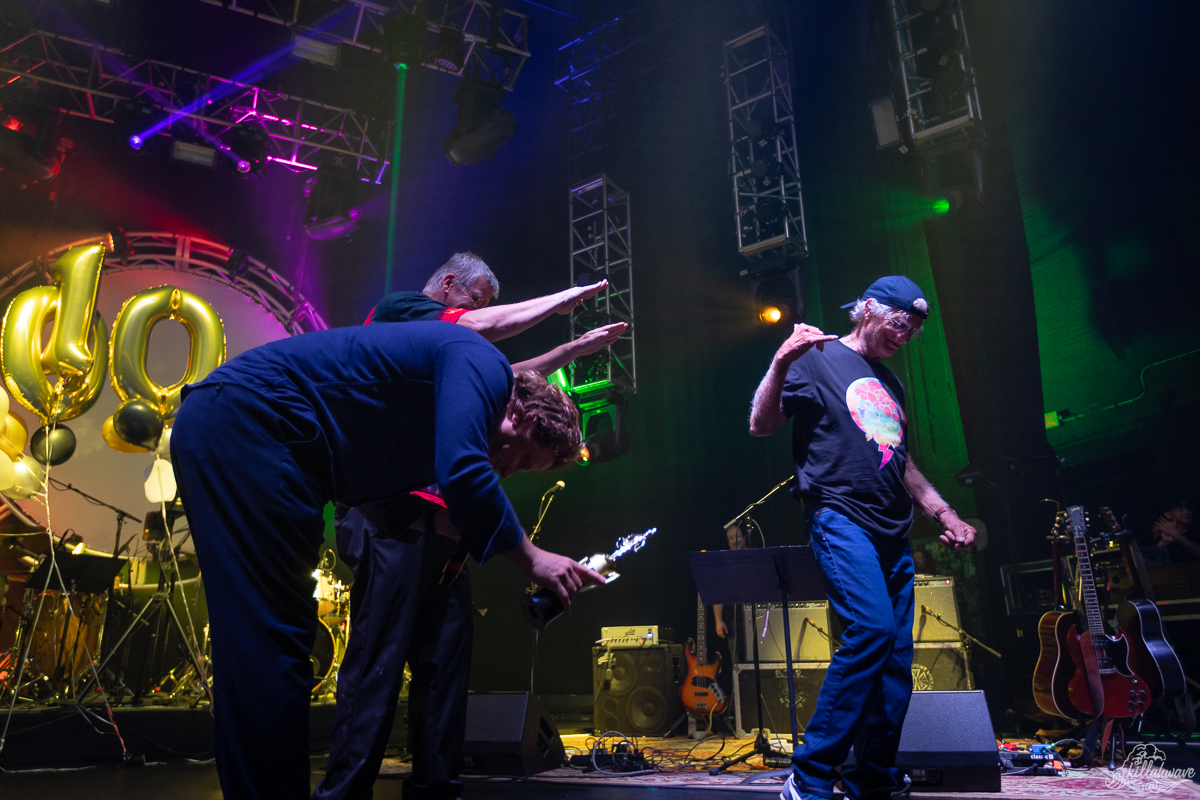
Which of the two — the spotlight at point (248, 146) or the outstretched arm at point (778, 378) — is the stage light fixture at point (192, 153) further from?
the outstretched arm at point (778, 378)

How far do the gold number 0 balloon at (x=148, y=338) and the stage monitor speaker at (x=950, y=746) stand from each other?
18.0 feet

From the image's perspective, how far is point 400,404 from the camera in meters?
1.45

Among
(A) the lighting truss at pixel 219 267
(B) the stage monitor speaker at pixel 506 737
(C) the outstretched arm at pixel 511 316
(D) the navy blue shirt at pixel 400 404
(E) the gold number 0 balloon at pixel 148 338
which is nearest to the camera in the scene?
(D) the navy blue shirt at pixel 400 404

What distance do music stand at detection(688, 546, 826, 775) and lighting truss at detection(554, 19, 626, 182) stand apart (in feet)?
20.9

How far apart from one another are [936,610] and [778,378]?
382cm

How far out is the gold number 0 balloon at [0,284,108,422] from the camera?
5375 mm

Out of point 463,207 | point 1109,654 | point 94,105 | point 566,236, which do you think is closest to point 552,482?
point 566,236

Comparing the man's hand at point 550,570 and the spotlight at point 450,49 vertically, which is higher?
the spotlight at point 450,49

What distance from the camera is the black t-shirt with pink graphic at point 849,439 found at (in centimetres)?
247

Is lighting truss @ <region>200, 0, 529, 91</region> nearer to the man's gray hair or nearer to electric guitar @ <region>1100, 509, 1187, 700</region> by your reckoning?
the man's gray hair

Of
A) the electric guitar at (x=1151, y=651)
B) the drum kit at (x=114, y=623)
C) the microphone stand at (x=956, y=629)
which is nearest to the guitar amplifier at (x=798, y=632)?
the microphone stand at (x=956, y=629)

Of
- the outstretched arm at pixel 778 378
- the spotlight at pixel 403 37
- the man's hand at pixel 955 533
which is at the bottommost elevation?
the man's hand at pixel 955 533

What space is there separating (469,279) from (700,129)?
683 centimetres

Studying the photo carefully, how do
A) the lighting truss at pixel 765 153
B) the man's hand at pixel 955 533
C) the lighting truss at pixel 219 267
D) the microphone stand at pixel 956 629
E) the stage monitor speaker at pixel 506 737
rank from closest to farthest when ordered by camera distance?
1. the man's hand at pixel 955 533
2. the stage monitor speaker at pixel 506 737
3. the microphone stand at pixel 956 629
4. the lighting truss at pixel 765 153
5. the lighting truss at pixel 219 267
